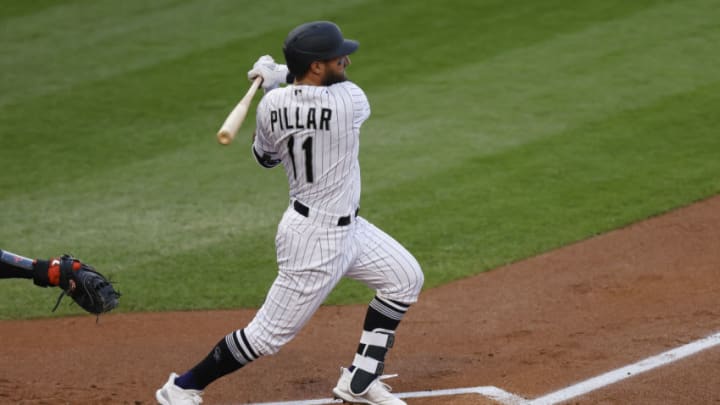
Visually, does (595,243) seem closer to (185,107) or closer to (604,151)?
(604,151)

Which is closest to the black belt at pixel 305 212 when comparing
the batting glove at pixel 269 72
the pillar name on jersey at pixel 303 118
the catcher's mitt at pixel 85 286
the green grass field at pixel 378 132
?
the pillar name on jersey at pixel 303 118

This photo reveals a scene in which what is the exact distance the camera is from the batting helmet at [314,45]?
4418 mm

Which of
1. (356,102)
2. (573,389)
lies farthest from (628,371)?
(356,102)

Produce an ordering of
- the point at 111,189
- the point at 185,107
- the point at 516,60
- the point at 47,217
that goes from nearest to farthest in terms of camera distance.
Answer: the point at 47,217 → the point at 111,189 → the point at 185,107 → the point at 516,60

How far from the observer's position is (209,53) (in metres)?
12.0

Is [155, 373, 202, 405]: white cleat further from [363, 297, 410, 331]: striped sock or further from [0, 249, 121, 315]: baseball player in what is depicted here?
[363, 297, 410, 331]: striped sock

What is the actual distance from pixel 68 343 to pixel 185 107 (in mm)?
4872

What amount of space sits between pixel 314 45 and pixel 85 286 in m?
1.68

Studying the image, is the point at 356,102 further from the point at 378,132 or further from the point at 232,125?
the point at 378,132

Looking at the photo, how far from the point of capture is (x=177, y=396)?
183 inches

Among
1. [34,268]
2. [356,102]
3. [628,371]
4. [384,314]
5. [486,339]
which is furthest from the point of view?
[486,339]

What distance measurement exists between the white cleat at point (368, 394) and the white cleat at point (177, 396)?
702 millimetres

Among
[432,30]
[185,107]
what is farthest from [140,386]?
[432,30]

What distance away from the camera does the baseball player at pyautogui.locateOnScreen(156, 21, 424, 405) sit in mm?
4453
